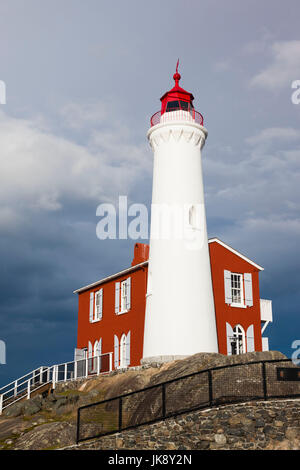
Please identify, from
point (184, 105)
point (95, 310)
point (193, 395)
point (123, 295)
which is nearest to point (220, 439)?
point (193, 395)

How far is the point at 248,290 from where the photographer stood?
87.3 ft

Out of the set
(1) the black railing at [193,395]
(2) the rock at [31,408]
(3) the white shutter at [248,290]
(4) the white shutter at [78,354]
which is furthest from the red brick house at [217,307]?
(1) the black railing at [193,395]

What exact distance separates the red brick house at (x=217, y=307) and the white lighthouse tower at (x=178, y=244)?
2.00m

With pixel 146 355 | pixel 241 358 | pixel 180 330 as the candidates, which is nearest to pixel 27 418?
pixel 146 355

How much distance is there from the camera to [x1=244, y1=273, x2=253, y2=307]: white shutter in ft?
86.4

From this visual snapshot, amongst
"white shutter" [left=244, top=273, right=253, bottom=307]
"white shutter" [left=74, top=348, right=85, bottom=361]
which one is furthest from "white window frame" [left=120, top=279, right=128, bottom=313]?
"white shutter" [left=244, top=273, right=253, bottom=307]

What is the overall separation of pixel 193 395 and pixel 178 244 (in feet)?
30.4

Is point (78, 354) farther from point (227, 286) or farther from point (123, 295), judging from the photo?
point (227, 286)

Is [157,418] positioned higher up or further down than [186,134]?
further down

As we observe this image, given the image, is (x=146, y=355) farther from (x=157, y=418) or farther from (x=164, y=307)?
(x=157, y=418)

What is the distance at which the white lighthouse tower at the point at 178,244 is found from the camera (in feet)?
73.6

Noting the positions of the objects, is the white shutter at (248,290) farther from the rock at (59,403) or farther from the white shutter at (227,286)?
the rock at (59,403)
